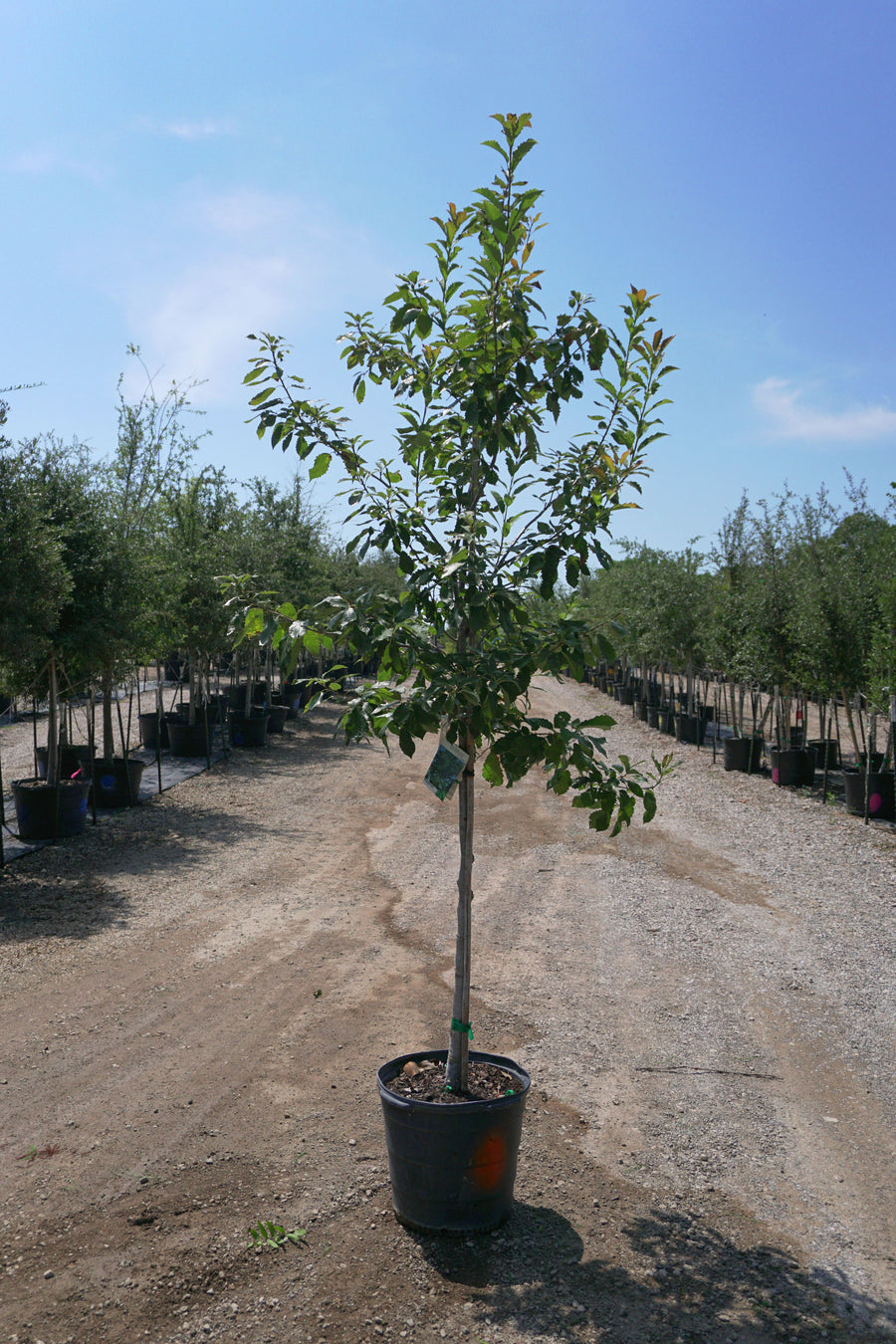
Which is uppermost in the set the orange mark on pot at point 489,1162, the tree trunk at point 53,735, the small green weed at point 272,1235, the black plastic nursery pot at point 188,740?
the tree trunk at point 53,735

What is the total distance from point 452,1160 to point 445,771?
61.0 inches

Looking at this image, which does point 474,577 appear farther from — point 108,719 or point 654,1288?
point 108,719

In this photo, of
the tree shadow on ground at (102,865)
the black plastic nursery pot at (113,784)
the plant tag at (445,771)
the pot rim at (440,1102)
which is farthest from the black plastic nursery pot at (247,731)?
the plant tag at (445,771)

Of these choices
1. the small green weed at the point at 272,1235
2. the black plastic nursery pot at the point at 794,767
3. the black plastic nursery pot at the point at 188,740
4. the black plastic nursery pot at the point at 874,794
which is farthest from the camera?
the black plastic nursery pot at the point at 188,740

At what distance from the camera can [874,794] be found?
12531 millimetres

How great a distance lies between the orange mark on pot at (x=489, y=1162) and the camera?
3.44 meters

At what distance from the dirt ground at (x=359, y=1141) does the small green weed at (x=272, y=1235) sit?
0.04 meters

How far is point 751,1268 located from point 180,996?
3.87m

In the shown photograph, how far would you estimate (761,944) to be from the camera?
731 cm

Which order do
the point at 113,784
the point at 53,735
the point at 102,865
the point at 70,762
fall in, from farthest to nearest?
the point at 70,762, the point at 113,784, the point at 53,735, the point at 102,865

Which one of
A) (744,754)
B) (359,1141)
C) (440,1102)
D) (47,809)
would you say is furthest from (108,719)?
(744,754)

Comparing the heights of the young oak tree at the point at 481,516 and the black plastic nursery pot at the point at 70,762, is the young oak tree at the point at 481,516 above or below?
above

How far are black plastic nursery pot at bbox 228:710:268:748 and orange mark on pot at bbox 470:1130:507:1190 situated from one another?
15.7 metres

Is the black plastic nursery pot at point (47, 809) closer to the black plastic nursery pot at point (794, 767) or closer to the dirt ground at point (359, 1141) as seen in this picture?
the dirt ground at point (359, 1141)
